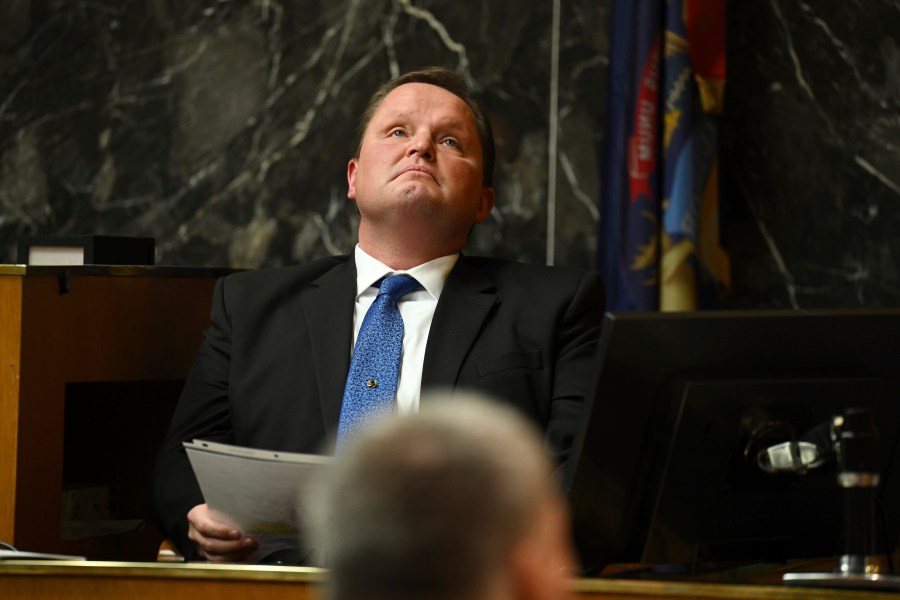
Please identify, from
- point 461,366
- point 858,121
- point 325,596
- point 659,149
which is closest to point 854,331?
point 461,366

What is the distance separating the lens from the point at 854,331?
4.96 ft

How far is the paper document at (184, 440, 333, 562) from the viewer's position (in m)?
1.62

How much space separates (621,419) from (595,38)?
6.60ft

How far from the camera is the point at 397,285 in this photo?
231 cm

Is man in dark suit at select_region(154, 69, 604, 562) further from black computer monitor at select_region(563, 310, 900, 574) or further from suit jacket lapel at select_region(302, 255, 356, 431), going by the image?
black computer monitor at select_region(563, 310, 900, 574)

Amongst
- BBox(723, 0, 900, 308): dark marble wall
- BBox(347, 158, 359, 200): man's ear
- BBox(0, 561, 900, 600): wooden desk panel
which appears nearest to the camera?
BBox(0, 561, 900, 600): wooden desk panel

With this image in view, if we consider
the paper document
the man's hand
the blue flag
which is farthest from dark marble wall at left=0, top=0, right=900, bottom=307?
the paper document

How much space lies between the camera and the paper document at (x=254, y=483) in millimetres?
1618

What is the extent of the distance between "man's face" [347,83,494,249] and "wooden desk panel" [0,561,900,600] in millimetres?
961

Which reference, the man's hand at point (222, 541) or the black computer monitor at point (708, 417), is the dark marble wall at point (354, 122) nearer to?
the man's hand at point (222, 541)

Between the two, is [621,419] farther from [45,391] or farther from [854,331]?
[45,391]

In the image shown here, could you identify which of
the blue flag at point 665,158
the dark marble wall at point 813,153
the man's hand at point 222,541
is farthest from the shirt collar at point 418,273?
the dark marble wall at point 813,153

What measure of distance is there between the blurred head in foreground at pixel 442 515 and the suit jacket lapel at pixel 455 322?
155cm

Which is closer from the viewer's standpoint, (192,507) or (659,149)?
(192,507)
